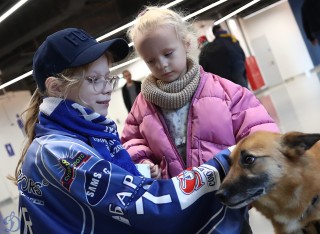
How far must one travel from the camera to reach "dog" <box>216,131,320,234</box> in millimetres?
1514

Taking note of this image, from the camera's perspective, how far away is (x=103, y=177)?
113cm

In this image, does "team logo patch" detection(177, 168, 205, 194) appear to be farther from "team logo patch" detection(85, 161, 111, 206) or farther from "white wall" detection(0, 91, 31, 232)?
"white wall" detection(0, 91, 31, 232)

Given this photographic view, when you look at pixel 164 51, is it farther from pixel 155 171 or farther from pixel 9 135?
pixel 9 135

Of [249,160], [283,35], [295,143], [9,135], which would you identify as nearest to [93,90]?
[249,160]

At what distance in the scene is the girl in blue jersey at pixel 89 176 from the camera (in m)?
1.13

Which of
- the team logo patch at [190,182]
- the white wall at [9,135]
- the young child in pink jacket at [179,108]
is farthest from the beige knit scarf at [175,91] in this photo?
the white wall at [9,135]

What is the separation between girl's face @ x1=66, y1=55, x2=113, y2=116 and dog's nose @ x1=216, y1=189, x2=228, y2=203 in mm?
486

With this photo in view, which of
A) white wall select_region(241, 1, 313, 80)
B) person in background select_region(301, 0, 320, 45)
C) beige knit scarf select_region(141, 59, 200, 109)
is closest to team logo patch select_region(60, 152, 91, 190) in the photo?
beige knit scarf select_region(141, 59, 200, 109)

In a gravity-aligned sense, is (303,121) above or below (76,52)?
below

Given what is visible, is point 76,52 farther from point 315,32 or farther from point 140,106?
point 315,32

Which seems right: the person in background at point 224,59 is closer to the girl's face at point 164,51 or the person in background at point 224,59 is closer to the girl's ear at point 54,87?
the girl's face at point 164,51

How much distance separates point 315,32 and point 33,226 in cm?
340

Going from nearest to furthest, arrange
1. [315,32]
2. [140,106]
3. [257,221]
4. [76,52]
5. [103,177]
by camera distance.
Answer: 1. [103,177]
2. [76,52]
3. [140,106]
4. [257,221]
5. [315,32]

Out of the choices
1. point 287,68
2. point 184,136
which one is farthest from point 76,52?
point 287,68
